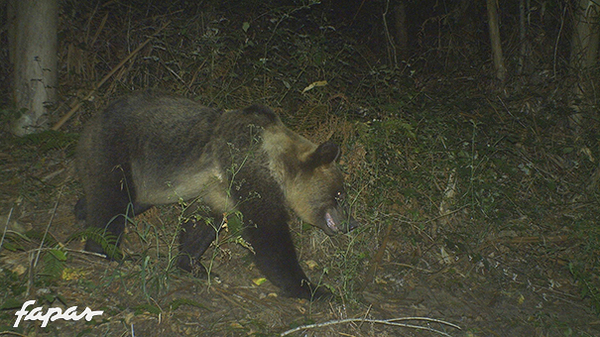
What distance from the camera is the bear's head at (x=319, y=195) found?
200 inches

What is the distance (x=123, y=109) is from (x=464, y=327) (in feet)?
12.2

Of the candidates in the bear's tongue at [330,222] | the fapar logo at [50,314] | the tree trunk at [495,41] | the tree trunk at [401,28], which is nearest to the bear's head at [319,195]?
the bear's tongue at [330,222]

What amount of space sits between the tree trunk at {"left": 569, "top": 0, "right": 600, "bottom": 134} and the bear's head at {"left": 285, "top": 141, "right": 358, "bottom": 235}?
370 centimetres

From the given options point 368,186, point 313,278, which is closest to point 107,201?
point 313,278

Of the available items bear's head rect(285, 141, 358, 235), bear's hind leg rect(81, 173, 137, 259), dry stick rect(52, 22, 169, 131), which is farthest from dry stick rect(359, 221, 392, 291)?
dry stick rect(52, 22, 169, 131)

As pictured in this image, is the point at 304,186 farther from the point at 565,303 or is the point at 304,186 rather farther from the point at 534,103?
the point at 534,103

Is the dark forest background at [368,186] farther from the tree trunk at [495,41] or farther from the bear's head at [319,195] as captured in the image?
the bear's head at [319,195]

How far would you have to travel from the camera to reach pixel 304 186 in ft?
16.9

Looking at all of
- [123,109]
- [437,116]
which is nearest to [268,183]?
[123,109]

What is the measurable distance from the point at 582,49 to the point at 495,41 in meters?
1.26

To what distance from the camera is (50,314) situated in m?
3.63

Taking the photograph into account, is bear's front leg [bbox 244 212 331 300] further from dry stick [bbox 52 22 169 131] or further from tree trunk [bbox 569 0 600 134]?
tree trunk [bbox 569 0 600 134]

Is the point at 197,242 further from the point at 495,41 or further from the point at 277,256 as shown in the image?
the point at 495,41

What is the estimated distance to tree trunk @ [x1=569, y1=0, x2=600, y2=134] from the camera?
6977 millimetres
